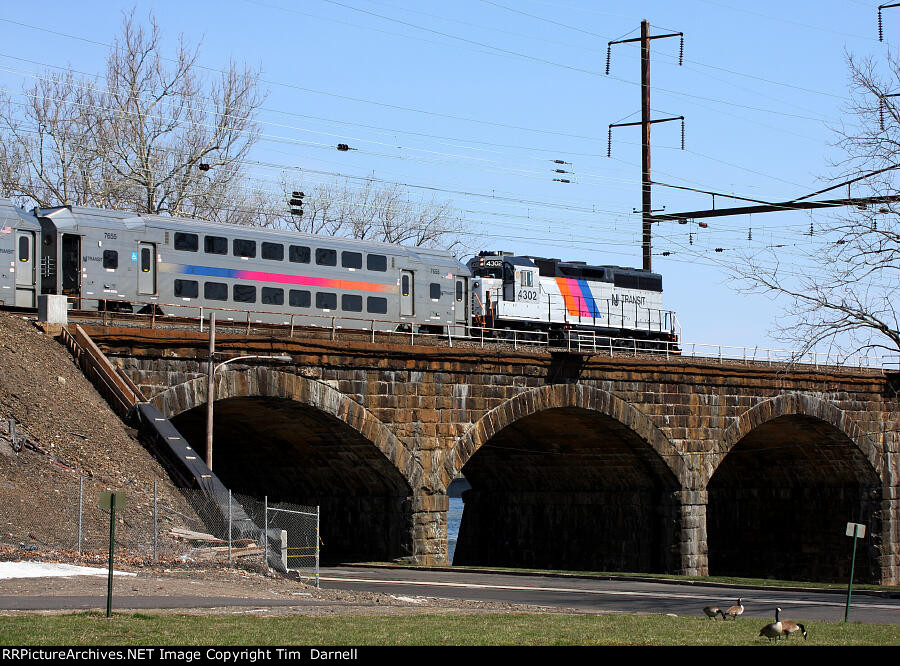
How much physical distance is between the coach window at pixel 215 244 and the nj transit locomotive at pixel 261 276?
0.11 feet

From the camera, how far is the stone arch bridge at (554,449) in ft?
125

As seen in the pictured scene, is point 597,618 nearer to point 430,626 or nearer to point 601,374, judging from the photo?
point 430,626

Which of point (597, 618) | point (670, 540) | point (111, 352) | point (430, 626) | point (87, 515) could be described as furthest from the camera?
point (670, 540)

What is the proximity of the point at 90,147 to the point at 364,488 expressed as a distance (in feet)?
79.5

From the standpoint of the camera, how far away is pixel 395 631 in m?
17.6

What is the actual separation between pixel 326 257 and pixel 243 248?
11.3 feet

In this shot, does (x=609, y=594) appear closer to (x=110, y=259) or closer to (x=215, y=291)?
(x=215, y=291)

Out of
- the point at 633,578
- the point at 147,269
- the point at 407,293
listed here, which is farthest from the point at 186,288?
the point at 633,578

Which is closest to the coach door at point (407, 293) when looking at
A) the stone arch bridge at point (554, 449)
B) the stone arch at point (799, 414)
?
the stone arch bridge at point (554, 449)

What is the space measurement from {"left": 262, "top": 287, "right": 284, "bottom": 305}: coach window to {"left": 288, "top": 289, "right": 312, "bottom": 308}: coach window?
0.36m

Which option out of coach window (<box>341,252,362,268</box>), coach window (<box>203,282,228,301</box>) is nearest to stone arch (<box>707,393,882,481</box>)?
coach window (<box>341,252,362,268</box>)

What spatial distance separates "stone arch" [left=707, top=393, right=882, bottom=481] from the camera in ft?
160

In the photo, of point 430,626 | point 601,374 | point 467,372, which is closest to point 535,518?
point 601,374

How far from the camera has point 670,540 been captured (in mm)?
47844
